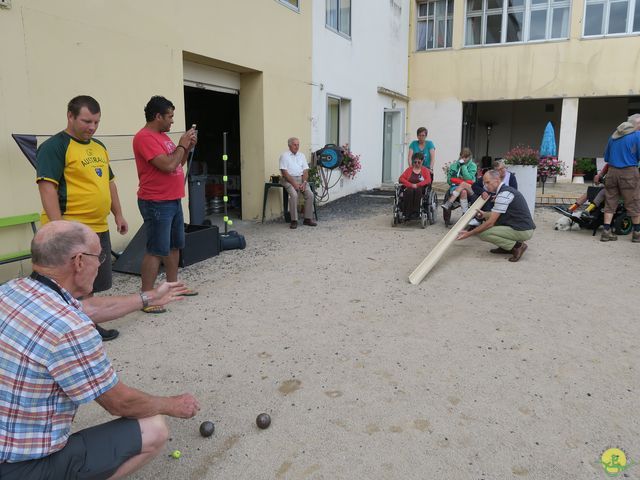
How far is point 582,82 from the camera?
13500mm

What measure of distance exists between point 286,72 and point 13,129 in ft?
16.6

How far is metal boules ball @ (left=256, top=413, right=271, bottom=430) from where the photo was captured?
2586 millimetres

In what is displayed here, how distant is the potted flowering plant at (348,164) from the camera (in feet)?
35.9

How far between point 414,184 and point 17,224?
5.19m

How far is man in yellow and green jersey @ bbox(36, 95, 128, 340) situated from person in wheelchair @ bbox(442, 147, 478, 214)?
5434 millimetres

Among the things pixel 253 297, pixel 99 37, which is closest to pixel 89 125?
pixel 253 297

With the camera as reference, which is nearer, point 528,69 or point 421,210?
point 421,210

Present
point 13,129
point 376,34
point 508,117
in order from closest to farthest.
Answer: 1. point 13,129
2. point 376,34
3. point 508,117

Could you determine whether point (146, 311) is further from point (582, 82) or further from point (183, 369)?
point (582, 82)

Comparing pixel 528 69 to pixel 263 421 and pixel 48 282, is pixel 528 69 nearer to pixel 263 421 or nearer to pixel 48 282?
pixel 263 421

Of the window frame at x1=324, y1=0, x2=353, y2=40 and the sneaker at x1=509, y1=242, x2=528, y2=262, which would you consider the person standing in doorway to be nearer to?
the sneaker at x1=509, y1=242, x2=528, y2=262

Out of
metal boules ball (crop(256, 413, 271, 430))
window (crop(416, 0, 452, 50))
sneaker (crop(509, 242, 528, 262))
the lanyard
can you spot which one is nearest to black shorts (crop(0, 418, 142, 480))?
the lanyard

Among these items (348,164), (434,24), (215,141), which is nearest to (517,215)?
(348,164)

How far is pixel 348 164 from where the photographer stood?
435 inches
